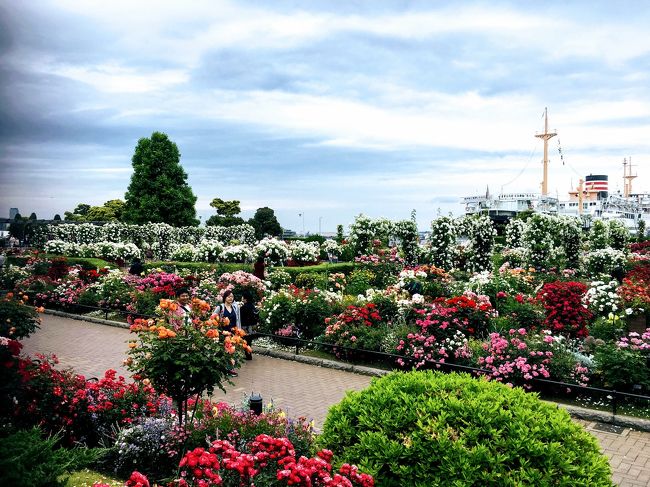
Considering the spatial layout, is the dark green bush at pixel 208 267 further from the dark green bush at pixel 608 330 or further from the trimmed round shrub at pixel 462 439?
the trimmed round shrub at pixel 462 439

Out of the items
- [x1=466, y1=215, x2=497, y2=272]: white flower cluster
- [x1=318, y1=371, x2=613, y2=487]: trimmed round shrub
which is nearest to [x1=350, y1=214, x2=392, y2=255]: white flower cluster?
[x1=466, y1=215, x2=497, y2=272]: white flower cluster

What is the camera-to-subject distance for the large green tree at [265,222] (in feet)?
213

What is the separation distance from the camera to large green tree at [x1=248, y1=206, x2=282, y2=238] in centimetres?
6501

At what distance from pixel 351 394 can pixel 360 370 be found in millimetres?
5492

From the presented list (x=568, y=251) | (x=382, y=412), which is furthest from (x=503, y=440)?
(x=568, y=251)

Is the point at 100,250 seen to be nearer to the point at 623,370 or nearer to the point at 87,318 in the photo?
the point at 87,318

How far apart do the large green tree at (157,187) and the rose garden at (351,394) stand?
1075 inches

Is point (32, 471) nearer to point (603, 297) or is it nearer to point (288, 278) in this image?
point (603, 297)

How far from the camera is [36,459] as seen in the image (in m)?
4.30

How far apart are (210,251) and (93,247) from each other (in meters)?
8.73

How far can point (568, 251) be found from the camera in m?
26.3

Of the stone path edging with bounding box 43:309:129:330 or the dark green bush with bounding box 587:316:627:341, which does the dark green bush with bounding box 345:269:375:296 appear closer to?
the dark green bush with bounding box 587:316:627:341

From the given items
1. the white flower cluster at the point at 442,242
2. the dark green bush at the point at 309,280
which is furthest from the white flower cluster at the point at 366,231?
the dark green bush at the point at 309,280

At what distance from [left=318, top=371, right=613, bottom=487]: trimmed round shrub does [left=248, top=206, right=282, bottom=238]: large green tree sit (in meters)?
60.3
